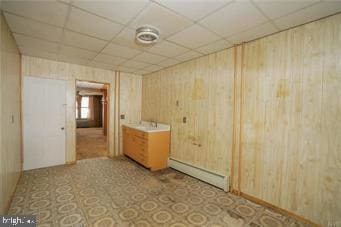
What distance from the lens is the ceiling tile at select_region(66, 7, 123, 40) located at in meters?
1.99

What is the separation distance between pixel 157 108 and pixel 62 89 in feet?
7.89

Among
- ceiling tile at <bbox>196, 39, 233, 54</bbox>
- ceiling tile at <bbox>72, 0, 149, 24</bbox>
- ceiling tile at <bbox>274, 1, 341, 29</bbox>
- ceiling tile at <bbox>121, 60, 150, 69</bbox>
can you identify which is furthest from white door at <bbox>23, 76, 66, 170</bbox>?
ceiling tile at <bbox>274, 1, 341, 29</bbox>

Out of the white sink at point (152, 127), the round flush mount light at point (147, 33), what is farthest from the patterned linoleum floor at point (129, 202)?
the round flush mount light at point (147, 33)

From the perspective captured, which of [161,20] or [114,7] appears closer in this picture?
[114,7]

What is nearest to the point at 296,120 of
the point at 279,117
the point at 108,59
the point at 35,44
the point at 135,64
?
the point at 279,117

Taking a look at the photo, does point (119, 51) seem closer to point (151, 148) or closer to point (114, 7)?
point (114, 7)

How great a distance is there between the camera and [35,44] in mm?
2865

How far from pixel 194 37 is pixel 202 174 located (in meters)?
2.52

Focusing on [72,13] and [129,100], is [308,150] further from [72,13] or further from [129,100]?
[129,100]

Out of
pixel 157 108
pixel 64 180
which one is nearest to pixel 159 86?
pixel 157 108

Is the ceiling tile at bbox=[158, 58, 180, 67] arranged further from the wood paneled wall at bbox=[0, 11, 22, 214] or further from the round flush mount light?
the wood paneled wall at bbox=[0, 11, 22, 214]

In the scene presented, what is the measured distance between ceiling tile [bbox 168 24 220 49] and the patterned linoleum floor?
8.37ft

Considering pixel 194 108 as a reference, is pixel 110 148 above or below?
below

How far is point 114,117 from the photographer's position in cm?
479
